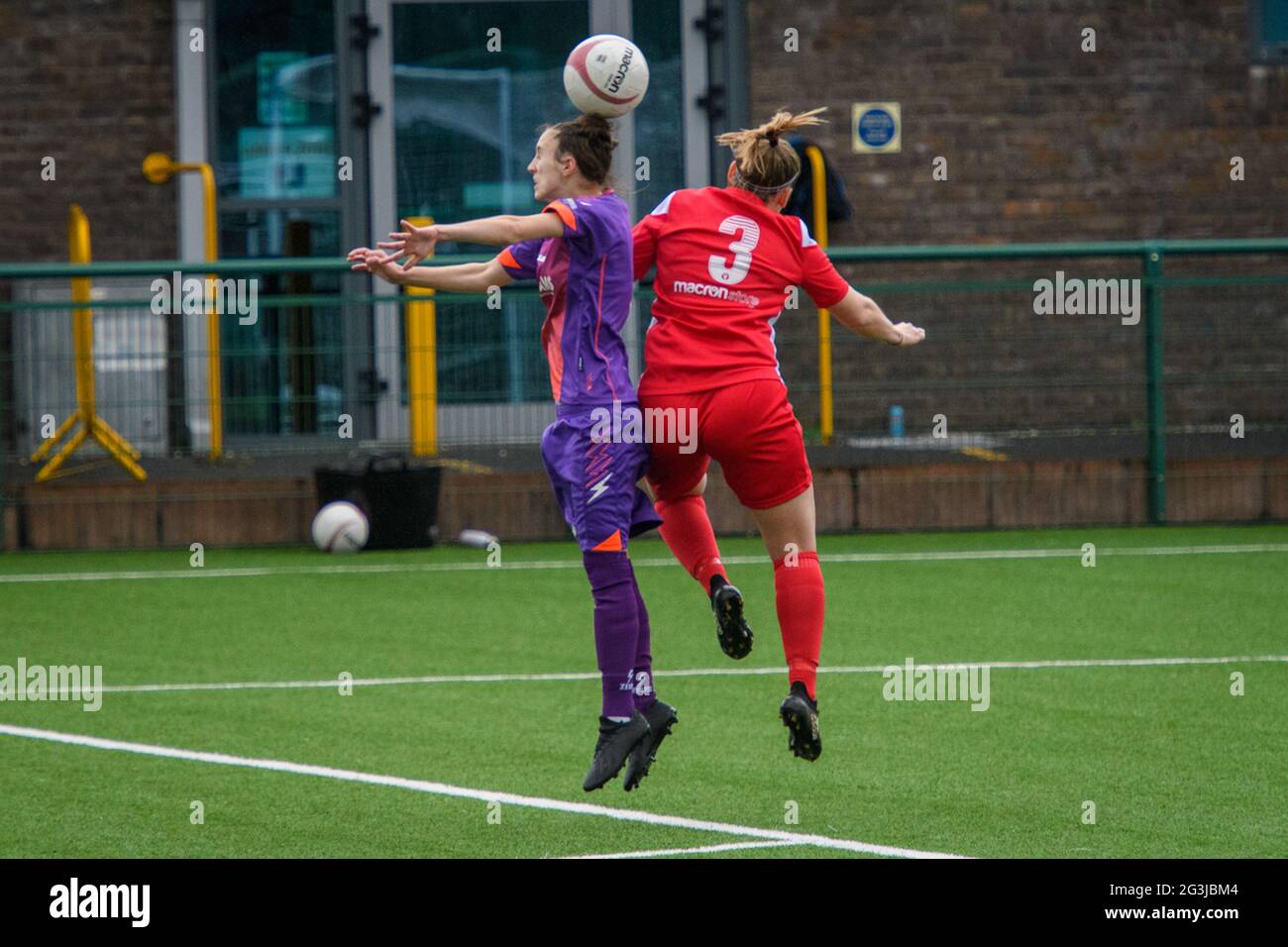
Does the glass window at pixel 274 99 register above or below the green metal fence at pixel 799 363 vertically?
above

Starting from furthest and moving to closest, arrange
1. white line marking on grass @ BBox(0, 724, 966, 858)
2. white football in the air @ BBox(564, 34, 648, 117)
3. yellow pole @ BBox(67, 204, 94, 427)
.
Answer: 1. yellow pole @ BBox(67, 204, 94, 427)
2. white football in the air @ BBox(564, 34, 648, 117)
3. white line marking on grass @ BBox(0, 724, 966, 858)

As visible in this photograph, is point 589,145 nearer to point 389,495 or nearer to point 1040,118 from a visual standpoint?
point 389,495

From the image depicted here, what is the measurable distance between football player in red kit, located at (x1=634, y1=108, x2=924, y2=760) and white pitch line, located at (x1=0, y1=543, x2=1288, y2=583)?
574 centimetres

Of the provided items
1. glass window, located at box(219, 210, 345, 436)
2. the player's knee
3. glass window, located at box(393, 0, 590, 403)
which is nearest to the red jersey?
Result: the player's knee

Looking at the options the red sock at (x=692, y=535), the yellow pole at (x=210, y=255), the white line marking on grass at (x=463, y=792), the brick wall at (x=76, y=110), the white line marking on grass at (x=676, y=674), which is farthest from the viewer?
the brick wall at (x=76, y=110)

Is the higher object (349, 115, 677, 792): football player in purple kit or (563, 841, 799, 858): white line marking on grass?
(349, 115, 677, 792): football player in purple kit

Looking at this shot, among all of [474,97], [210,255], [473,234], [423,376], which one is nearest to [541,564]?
[423,376]

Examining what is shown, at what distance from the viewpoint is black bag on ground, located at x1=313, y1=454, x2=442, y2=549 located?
42.9ft

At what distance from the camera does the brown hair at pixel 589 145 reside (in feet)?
20.4

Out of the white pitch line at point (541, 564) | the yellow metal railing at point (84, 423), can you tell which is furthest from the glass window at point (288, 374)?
the white pitch line at point (541, 564)

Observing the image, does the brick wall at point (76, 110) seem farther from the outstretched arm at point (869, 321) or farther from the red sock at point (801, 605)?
the red sock at point (801, 605)

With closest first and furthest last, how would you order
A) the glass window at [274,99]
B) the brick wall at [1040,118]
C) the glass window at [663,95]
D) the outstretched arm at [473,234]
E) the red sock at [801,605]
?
the outstretched arm at [473,234] → the red sock at [801,605] → the glass window at [274,99] → the brick wall at [1040,118] → the glass window at [663,95]

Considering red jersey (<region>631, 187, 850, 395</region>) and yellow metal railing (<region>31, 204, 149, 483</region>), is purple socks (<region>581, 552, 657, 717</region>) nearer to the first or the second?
red jersey (<region>631, 187, 850, 395</region>)

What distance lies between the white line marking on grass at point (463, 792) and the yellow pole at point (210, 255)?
6027 mm
